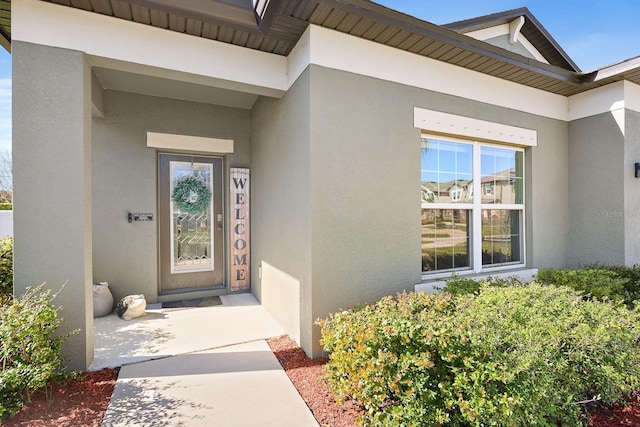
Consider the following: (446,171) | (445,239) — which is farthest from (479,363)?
(446,171)

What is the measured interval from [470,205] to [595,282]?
1.84 m

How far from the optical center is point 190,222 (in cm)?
592

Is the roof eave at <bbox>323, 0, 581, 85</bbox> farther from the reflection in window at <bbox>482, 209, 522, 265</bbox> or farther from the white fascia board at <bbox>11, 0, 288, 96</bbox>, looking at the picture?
the reflection in window at <bbox>482, 209, 522, 265</bbox>

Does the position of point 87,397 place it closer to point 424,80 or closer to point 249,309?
point 249,309

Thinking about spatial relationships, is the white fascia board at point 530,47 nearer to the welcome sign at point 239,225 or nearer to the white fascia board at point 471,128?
the white fascia board at point 471,128

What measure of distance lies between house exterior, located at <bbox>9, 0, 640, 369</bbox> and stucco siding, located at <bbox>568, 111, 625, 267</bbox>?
0.08 ft

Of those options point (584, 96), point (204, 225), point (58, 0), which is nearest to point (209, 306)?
point (204, 225)

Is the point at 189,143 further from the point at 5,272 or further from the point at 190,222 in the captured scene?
the point at 5,272

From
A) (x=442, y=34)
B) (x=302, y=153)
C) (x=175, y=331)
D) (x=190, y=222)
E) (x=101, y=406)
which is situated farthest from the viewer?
(x=190, y=222)

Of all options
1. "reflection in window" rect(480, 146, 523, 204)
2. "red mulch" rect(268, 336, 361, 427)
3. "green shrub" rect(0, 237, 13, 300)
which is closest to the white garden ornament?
"green shrub" rect(0, 237, 13, 300)

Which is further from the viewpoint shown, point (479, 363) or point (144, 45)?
point (144, 45)

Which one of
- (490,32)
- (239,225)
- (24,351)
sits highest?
(490,32)

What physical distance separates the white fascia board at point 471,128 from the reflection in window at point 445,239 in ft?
3.81

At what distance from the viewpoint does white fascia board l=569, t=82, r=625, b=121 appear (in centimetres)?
511
